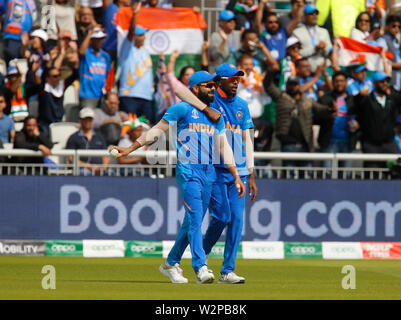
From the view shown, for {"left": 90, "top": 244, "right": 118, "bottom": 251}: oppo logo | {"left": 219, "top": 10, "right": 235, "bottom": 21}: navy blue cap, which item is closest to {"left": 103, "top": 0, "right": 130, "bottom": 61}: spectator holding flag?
{"left": 219, "top": 10, "right": 235, "bottom": 21}: navy blue cap

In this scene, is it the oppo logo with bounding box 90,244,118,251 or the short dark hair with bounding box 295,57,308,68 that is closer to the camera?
the oppo logo with bounding box 90,244,118,251

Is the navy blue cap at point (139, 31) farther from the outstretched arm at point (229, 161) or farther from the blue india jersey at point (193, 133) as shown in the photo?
the outstretched arm at point (229, 161)

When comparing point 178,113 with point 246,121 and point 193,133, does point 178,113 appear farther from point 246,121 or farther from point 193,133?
point 246,121

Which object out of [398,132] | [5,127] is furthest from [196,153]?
[398,132]

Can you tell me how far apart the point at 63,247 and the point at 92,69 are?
346 centimetres

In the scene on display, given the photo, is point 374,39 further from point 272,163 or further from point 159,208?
point 159,208

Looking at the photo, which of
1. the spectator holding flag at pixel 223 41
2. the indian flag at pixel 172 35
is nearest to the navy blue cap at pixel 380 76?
the spectator holding flag at pixel 223 41

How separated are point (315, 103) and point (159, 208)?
360 centimetres

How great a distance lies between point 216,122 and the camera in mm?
10531

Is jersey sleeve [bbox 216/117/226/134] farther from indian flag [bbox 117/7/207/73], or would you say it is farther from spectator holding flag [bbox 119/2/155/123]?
indian flag [bbox 117/7/207/73]

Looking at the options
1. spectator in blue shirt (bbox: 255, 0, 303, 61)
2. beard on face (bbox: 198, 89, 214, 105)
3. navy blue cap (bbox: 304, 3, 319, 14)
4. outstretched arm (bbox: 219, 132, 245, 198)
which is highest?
navy blue cap (bbox: 304, 3, 319, 14)

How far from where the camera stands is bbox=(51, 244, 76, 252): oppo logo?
15.8m

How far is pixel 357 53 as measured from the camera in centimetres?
1866

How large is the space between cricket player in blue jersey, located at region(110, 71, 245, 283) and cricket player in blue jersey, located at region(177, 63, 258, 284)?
0.20 m
